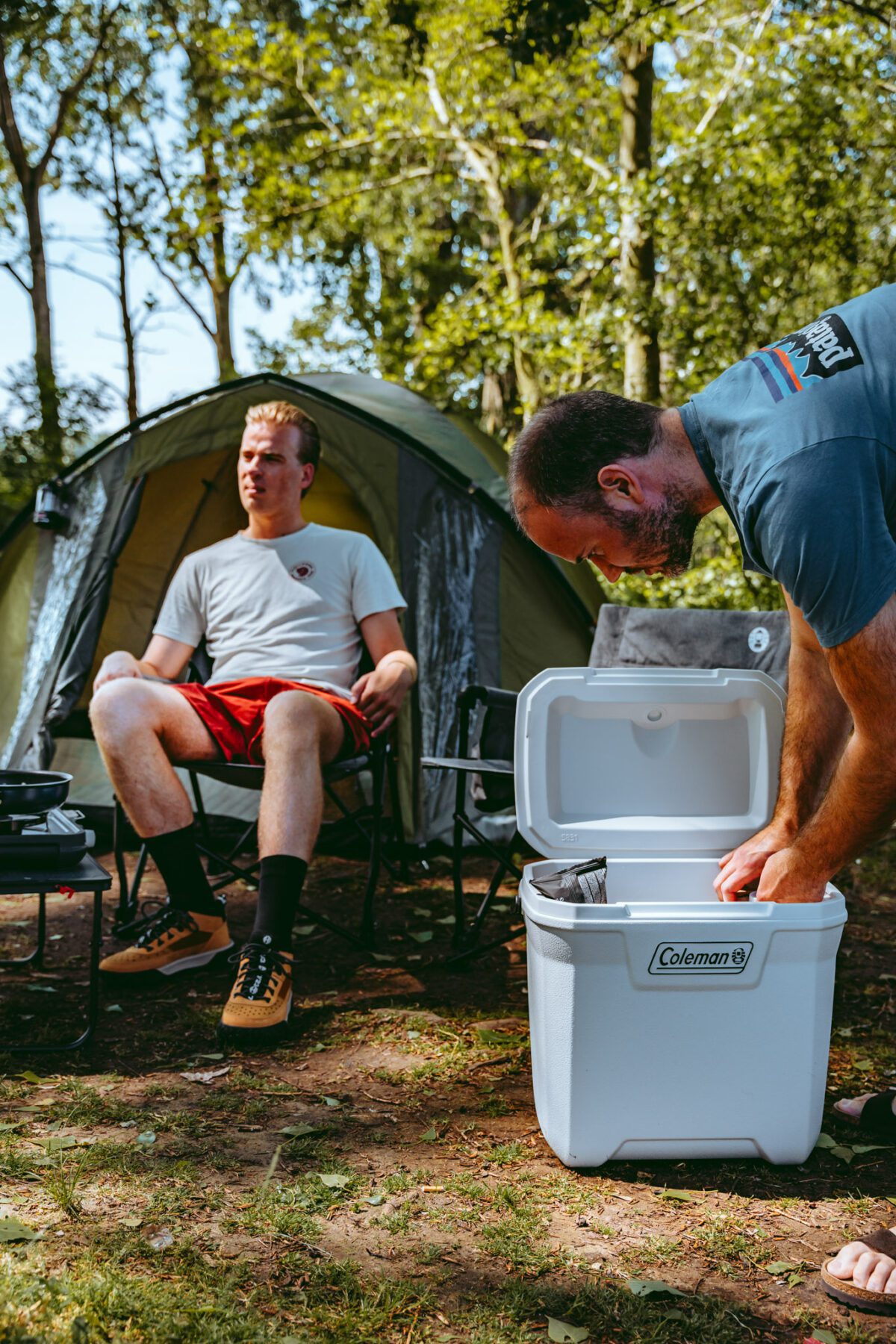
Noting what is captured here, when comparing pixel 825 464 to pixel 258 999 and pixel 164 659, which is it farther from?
pixel 164 659

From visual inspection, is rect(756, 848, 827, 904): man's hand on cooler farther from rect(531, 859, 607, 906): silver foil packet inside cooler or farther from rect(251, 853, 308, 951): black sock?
rect(251, 853, 308, 951): black sock

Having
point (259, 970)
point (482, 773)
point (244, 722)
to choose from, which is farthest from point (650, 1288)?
point (244, 722)

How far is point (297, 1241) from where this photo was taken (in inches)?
62.7

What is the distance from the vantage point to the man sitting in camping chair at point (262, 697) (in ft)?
8.50

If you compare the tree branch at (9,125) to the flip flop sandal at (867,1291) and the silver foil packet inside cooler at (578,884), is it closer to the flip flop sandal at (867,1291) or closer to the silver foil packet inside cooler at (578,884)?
the silver foil packet inside cooler at (578,884)

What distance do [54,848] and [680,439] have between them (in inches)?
56.7

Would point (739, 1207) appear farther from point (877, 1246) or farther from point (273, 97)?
point (273, 97)

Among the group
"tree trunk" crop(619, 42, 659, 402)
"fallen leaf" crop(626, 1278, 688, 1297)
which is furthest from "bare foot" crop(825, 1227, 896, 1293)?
"tree trunk" crop(619, 42, 659, 402)

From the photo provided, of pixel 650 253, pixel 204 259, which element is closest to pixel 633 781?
pixel 650 253

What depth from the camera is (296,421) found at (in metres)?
3.35

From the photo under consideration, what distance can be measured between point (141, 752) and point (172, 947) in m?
0.48

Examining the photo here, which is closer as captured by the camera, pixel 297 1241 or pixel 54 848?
pixel 297 1241

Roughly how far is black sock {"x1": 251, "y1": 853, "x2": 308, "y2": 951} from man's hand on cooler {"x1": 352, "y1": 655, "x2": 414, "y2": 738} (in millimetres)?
531

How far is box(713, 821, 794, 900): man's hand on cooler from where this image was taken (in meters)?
1.95
